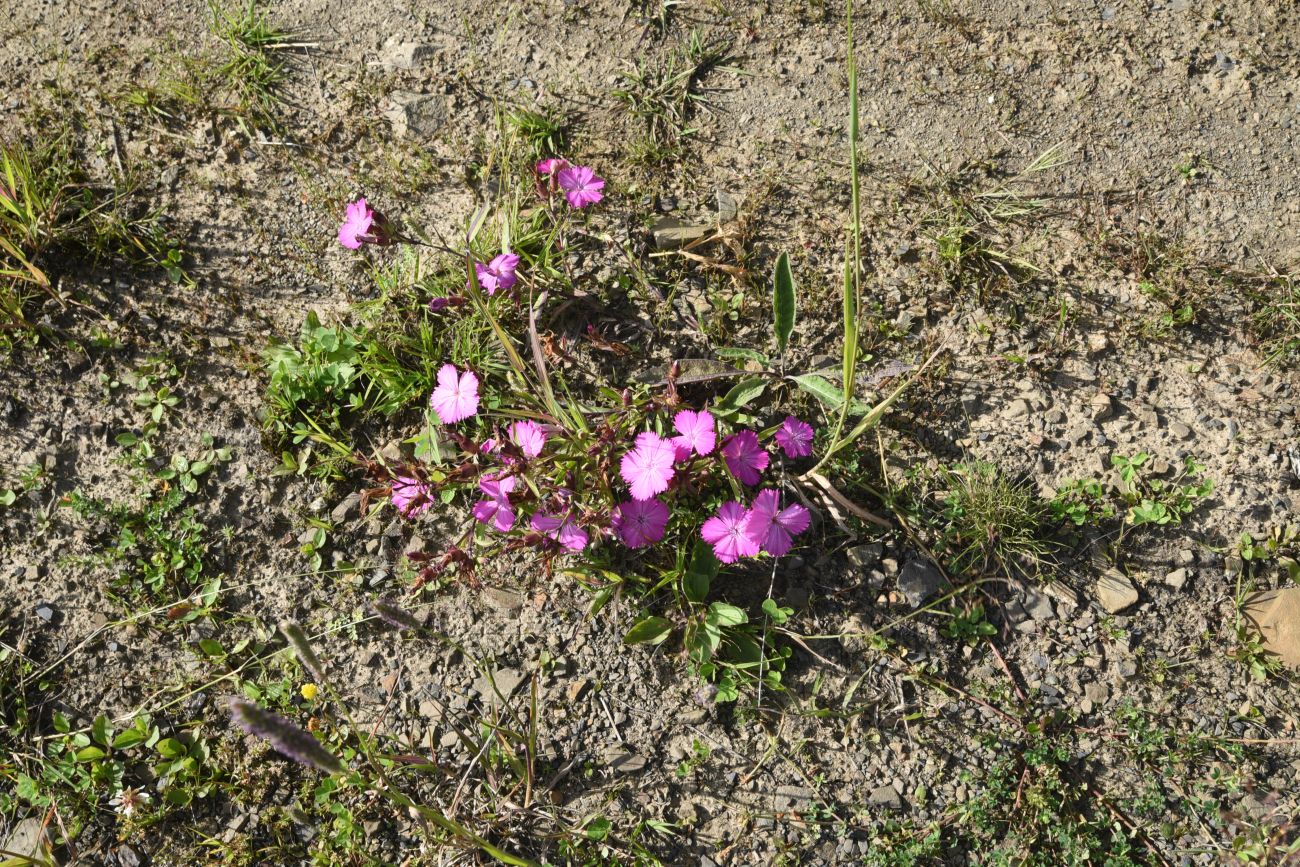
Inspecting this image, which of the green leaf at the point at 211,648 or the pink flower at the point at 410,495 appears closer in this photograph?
the pink flower at the point at 410,495

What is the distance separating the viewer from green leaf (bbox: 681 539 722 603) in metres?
2.34

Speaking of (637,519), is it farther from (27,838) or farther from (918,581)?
(27,838)

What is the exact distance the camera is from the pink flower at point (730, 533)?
2.25m

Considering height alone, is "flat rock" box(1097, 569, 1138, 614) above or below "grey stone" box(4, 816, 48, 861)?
above

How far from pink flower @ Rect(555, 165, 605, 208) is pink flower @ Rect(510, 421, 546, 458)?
745mm

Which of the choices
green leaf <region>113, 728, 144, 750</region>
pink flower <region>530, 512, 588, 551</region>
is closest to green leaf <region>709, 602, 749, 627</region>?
pink flower <region>530, 512, 588, 551</region>

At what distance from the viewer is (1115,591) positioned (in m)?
2.40

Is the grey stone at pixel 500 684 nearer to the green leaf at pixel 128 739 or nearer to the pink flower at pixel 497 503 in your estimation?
the pink flower at pixel 497 503

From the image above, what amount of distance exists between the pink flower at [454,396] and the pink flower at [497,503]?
19 cm

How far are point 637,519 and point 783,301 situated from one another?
70 cm

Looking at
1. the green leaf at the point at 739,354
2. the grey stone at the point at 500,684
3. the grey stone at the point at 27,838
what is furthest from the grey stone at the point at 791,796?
the grey stone at the point at 27,838

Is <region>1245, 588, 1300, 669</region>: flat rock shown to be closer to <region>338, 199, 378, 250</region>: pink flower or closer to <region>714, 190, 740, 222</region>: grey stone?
<region>714, 190, 740, 222</region>: grey stone

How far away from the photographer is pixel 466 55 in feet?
9.86

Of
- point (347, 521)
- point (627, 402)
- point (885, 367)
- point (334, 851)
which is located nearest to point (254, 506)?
point (347, 521)
